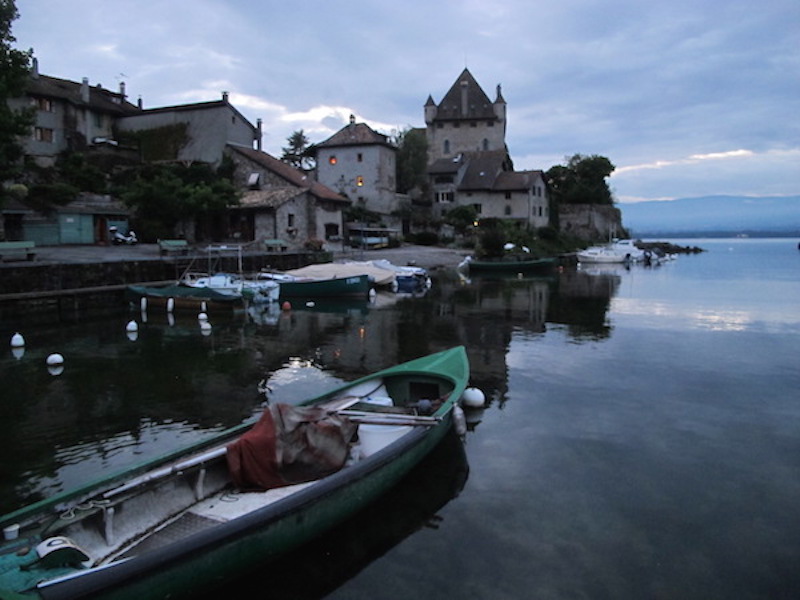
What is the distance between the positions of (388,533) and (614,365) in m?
11.3

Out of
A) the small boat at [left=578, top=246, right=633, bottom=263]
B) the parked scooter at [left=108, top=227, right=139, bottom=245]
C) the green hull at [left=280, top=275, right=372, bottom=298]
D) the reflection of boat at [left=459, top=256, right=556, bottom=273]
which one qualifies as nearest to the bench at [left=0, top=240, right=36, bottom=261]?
the parked scooter at [left=108, top=227, right=139, bottom=245]

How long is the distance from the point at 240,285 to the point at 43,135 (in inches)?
1094

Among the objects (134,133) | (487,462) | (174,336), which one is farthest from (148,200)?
(487,462)

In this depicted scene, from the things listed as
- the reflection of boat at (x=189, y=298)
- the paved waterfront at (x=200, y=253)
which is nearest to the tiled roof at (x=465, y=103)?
the paved waterfront at (x=200, y=253)

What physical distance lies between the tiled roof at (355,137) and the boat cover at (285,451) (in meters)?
57.7

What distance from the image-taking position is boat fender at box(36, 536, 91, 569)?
5.37 m

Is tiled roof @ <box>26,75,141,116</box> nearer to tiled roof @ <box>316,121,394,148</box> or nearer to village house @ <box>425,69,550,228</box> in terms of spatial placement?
tiled roof @ <box>316,121,394,148</box>

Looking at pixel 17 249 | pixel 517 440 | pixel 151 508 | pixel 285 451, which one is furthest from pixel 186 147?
pixel 151 508

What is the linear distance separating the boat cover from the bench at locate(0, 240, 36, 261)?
25.3m

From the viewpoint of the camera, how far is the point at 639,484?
9383 mm

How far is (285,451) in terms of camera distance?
25.2ft

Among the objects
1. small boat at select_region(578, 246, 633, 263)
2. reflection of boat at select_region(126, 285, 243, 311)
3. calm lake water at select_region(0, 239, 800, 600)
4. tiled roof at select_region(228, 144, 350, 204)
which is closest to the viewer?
calm lake water at select_region(0, 239, 800, 600)

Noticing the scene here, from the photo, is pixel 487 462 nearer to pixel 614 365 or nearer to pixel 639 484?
pixel 639 484

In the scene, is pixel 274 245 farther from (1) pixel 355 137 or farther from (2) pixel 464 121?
(2) pixel 464 121
